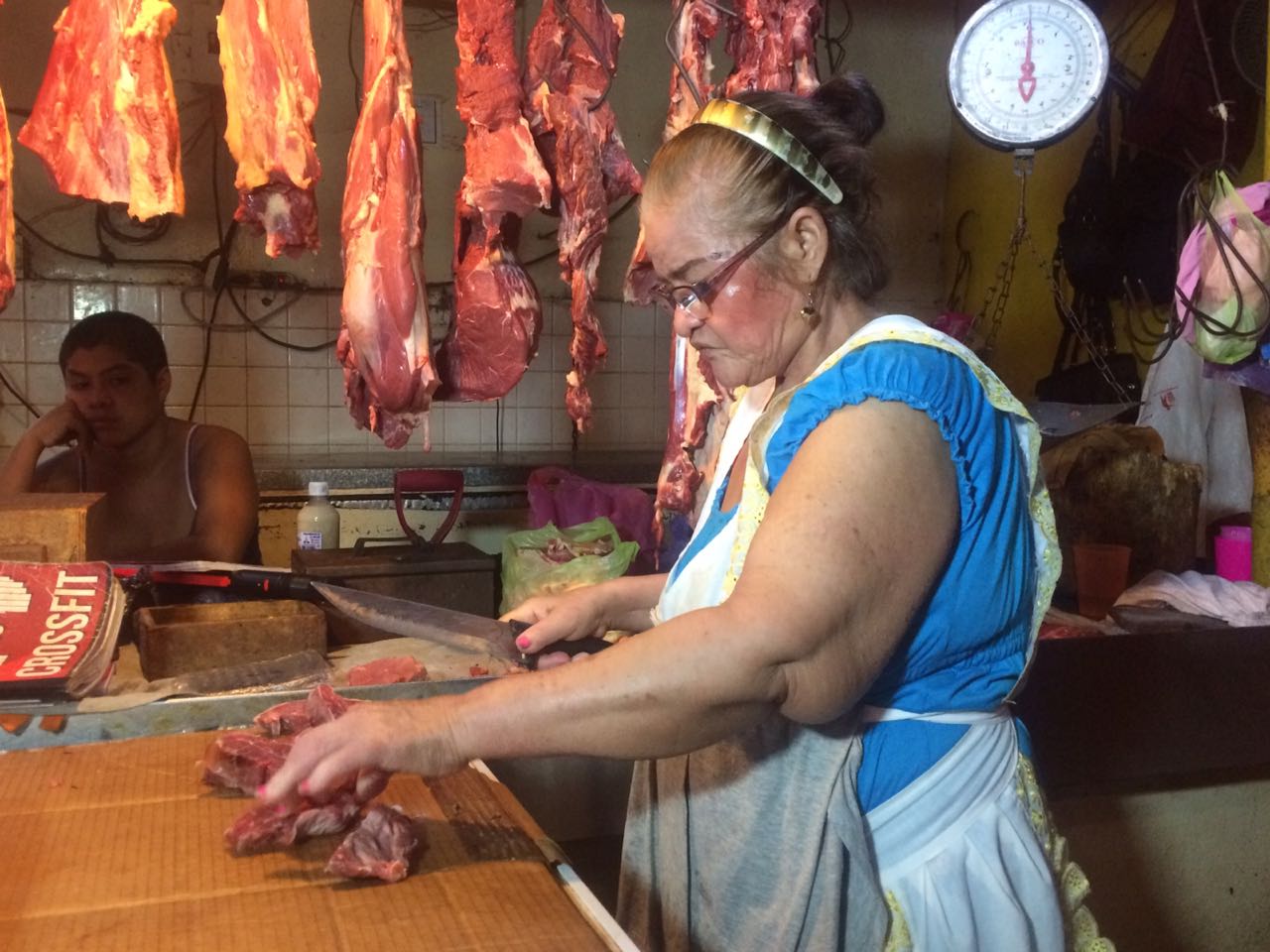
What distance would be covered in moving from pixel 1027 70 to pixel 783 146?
226 cm

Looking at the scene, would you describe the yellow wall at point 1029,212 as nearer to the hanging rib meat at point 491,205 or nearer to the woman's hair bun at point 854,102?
the hanging rib meat at point 491,205

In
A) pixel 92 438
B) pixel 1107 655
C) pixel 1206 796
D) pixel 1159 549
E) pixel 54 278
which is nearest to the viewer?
pixel 1107 655

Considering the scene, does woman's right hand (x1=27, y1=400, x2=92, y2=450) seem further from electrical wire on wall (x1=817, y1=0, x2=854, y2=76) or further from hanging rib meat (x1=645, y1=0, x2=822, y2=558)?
electrical wire on wall (x1=817, y1=0, x2=854, y2=76)

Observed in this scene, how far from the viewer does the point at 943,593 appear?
1470 mm

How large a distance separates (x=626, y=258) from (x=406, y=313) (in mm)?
4038

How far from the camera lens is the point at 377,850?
142 centimetres

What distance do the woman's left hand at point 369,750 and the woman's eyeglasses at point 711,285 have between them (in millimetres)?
709

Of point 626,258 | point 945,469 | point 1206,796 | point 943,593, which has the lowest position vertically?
point 1206,796

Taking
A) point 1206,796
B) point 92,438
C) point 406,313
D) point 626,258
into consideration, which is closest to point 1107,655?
point 1206,796

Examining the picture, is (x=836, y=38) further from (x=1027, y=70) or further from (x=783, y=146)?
(x=783, y=146)

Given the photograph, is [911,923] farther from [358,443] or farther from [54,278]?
[54,278]

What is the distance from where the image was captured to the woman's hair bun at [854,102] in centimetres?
168

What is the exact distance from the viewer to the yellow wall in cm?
557

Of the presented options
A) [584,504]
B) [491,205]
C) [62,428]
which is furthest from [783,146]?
[584,504]
